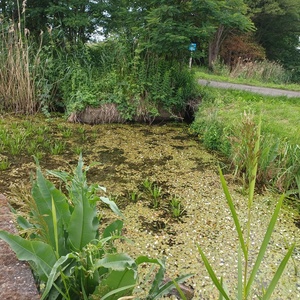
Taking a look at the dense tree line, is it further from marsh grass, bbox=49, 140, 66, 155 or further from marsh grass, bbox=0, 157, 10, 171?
marsh grass, bbox=0, 157, 10, 171

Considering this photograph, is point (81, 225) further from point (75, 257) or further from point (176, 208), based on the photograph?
point (176, 208)

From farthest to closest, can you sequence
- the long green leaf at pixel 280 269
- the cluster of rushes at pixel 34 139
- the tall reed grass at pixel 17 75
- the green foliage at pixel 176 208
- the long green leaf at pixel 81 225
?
the tall reed grass at pixel 17 75 → the cluster of rushes at pixel 34 139 → the green foliage at pixel 176 208 → the long green leaf at pixel 81 225 → the long green leaf at pixel 280 269

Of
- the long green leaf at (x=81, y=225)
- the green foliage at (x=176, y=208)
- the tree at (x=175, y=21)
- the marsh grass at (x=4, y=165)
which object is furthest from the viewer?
the tree at (x=175, y=21)

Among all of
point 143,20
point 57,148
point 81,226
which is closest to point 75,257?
point 81,226

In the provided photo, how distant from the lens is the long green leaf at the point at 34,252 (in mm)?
986

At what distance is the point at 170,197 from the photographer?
98.3 inches

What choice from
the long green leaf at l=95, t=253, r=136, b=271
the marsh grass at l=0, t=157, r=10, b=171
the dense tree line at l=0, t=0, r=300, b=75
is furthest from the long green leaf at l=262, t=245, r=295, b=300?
the dense tree line at l=0, t=0, r=300, b=75

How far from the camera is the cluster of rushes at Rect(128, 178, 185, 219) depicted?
226cm

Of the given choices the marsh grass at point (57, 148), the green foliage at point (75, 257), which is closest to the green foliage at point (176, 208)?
the green foliage at point (75, 257)

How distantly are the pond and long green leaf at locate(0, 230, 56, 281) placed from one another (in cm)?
25

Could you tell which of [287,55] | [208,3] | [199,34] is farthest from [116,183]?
[287,55]

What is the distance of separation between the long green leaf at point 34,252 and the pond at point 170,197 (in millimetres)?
254

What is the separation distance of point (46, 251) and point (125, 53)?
14.0 feet

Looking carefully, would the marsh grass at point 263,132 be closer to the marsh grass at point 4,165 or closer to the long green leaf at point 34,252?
the long green leaf at point 34,252
